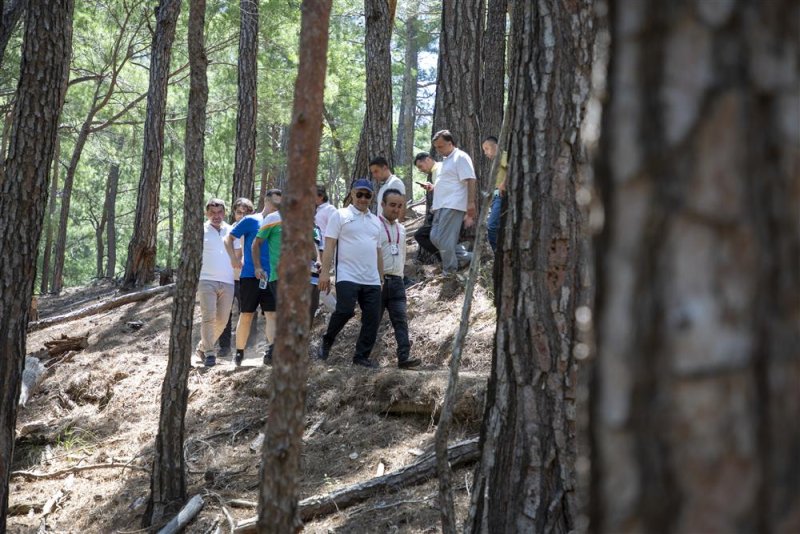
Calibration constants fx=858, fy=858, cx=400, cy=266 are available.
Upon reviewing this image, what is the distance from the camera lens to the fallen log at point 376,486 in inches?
236

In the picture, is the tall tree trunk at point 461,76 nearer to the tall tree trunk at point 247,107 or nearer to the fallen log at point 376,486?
the tall tree trunk at point 247,107

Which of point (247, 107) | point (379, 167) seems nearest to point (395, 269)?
point (379, 167)

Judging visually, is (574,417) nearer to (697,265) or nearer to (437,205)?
(697,265)

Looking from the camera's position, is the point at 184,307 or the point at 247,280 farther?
the point at 247,280

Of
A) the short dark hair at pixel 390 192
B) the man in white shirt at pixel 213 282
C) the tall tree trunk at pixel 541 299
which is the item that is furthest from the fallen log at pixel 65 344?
the tall tree trunk at pixel 541 299

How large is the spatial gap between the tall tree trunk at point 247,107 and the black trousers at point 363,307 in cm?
641

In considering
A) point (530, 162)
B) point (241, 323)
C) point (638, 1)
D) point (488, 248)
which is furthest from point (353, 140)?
point (638, 1)

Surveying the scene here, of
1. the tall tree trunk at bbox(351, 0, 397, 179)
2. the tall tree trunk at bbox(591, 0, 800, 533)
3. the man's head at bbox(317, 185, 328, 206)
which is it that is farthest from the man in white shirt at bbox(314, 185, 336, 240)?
the tall tree trunk at bbox(591, 0, 800, 533)

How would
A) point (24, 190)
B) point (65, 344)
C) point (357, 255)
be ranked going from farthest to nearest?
1. point (65, 344)
2. point (357, 255)
3. point (24, 190)

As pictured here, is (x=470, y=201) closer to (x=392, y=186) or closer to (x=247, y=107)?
(x=392, y=186)

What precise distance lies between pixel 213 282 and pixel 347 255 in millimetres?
A: 2046

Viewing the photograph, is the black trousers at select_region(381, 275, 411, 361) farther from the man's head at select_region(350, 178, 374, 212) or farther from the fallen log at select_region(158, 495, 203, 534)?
the fallen log at select_region(158, 495, 203, 534)

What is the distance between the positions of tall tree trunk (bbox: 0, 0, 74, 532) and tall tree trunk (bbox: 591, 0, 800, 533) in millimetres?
5802

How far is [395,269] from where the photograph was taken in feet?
29.5
